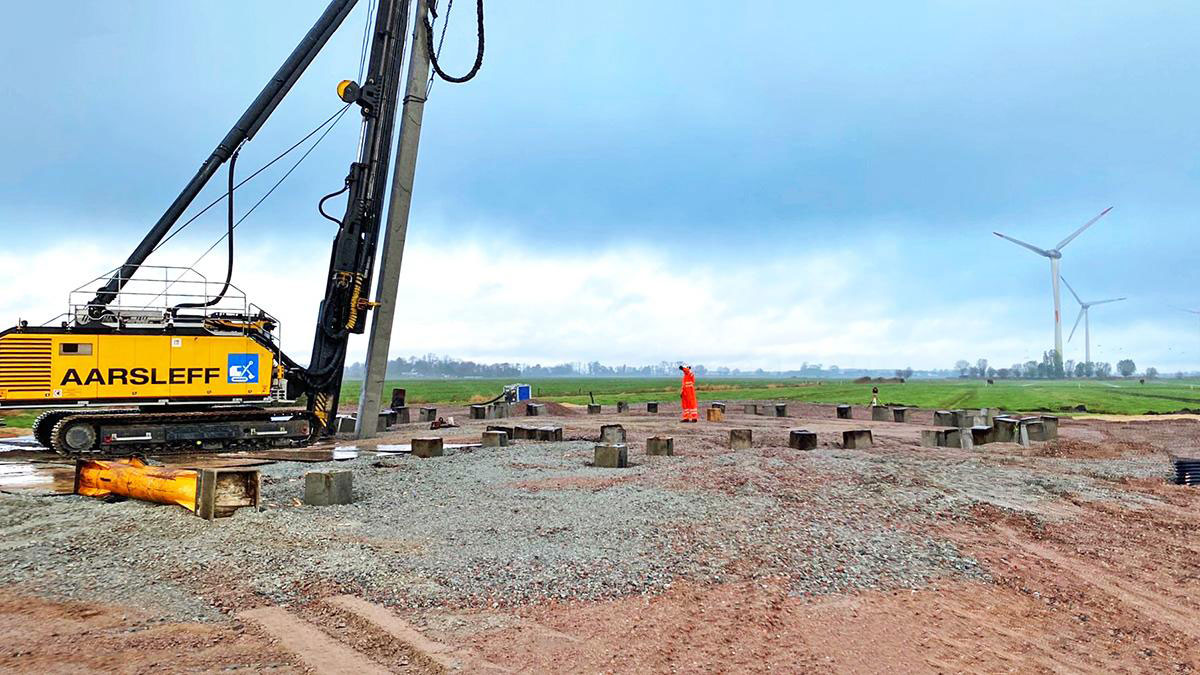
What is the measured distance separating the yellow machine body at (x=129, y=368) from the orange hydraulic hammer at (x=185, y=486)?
6.64 meters

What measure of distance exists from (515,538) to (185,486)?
4.07 metres

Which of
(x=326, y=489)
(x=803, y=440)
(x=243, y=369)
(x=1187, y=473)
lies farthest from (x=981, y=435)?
(x=243, y=369)

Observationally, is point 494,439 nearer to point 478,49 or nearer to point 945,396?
point 478,49

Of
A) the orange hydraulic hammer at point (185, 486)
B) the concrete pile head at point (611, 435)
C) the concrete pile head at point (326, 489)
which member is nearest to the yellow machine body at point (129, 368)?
the orange hydraulic hammer at point (185, 486)

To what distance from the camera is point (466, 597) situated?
Result: 262 inches

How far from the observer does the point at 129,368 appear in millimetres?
16531

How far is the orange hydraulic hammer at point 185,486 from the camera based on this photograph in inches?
353

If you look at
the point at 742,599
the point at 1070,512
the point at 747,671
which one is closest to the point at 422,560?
the point at 742,599

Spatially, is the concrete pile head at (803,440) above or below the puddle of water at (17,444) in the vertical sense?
above

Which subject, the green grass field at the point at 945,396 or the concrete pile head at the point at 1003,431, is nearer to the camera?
the concrete pile head at the point at 1003,431

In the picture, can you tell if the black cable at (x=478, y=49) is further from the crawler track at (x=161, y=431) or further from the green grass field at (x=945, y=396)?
the green grass field at (x=945, y=396)

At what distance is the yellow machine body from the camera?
15.7m

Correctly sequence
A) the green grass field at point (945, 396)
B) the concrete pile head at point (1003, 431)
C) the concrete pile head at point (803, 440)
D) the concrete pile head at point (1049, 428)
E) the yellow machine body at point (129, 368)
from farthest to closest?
the green grass field at point (945, 396) → the concrete pile head at point (1049, 428) → the concrete pile head at point (1003, 431) → the concrete pile head at point (803, 440) → the yellow machine body at point (129, 368)

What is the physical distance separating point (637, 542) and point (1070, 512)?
21.8 feet
